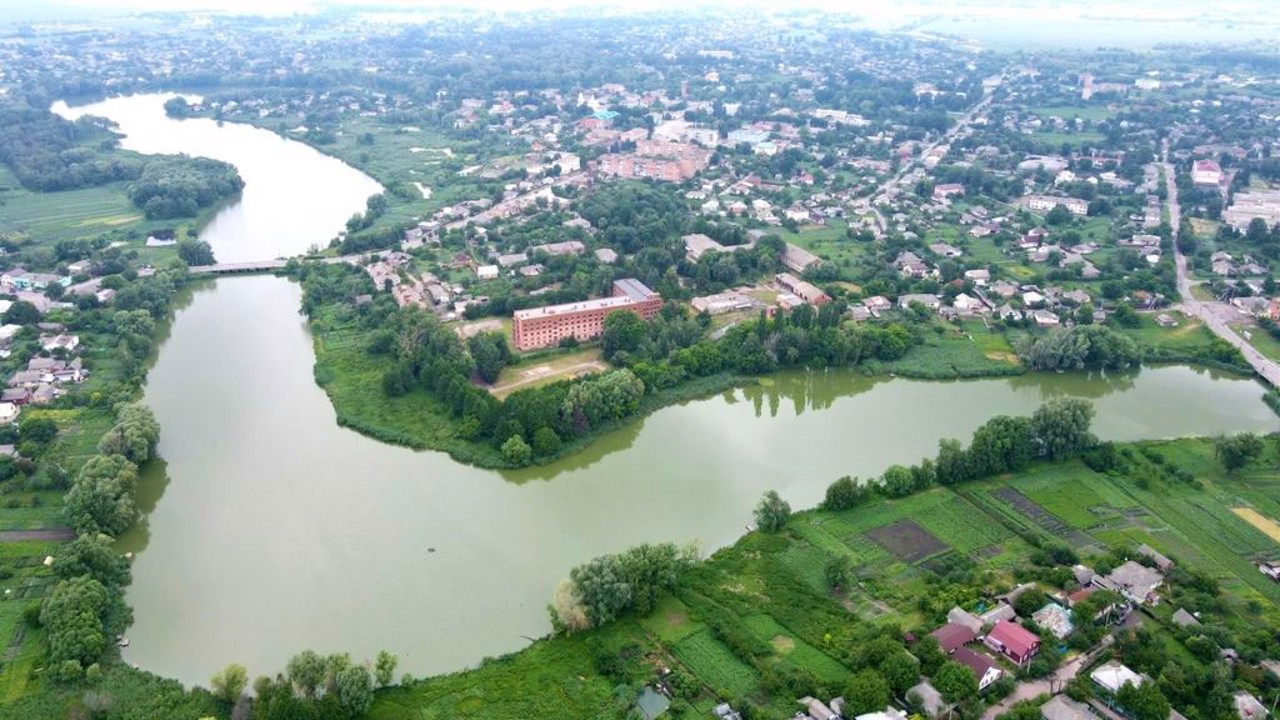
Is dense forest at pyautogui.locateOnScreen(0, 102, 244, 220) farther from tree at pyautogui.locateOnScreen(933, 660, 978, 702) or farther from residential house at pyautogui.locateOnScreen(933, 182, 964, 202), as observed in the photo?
tree at pyautogui.locateOnScreen(933, 660, 978, 702)

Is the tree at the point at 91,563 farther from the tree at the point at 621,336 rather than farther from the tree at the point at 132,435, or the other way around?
the tree at the point at 621,336

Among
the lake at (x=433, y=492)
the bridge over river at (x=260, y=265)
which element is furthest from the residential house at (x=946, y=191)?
the bridge over river at (x=260, y=265)

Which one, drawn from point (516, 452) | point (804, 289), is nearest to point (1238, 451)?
point (804, 289)

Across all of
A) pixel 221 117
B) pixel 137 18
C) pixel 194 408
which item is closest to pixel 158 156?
pixel 221 117

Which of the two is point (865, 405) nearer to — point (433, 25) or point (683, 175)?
point (683, 175)

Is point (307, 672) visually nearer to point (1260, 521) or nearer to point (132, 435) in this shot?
point (132, 435)

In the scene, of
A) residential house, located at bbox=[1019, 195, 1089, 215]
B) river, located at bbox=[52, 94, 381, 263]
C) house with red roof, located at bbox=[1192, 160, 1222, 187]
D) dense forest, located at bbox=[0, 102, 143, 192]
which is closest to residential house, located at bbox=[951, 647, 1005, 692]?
river, located at bbox=[52, 94, 381, 263]
